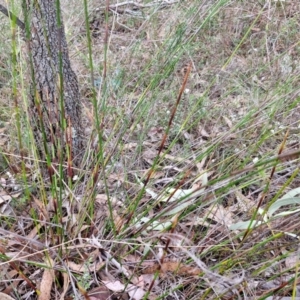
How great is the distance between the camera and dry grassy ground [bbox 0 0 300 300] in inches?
33.4

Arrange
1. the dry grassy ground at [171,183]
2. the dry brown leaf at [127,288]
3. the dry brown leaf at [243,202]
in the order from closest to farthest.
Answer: the dry grassy ground at [171,183]
the dry brown leaf at [127,288]
the dry brown leaf at [243,202]

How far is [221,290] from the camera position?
85 centimetres

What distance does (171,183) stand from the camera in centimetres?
113

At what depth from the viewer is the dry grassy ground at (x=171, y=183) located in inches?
33.4

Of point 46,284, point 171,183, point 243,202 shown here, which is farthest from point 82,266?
point 243,202

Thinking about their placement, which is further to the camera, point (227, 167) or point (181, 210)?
point (227, 167)

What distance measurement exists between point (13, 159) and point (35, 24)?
1.52 ft

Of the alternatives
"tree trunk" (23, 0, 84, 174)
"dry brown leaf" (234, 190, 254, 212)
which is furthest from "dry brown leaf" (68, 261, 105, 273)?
"dry brown leaf" (234, 190, 254, 212)

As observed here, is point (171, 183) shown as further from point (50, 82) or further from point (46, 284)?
point (50, 82)

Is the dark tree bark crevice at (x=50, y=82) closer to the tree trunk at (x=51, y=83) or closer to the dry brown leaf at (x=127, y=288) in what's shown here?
the tree trunk at (x=51, y=83)

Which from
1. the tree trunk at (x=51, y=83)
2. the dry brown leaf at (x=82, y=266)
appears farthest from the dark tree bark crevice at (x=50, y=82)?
the dry brown leaf at (x=82, y=266)

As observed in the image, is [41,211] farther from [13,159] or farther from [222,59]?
[222,59]

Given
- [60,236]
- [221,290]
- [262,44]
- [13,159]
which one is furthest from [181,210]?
[262,44]

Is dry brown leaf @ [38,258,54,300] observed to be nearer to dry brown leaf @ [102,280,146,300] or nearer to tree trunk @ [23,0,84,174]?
dry brown leaf @ [102,280,146,300]
